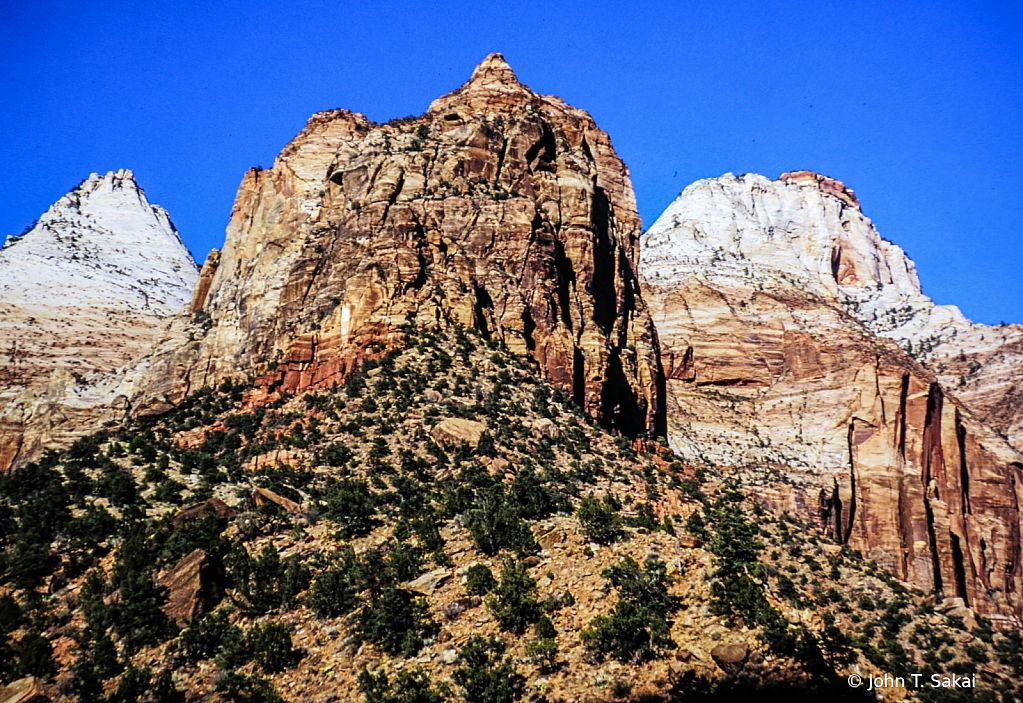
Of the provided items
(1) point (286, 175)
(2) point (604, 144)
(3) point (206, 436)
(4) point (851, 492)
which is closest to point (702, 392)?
(4) point (851, 492)

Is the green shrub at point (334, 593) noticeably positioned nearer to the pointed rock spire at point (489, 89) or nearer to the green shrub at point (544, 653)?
the green shrub at point (544, 653)

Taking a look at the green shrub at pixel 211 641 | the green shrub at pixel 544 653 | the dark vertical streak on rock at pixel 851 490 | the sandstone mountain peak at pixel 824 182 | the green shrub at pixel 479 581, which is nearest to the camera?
the green shrub at pixel 544 653

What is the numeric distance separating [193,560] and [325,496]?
7.06 meters

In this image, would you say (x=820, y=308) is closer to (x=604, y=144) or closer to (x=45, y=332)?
(x=604, y=144)

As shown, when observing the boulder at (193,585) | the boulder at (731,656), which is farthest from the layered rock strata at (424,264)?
the boulder at (731,656)

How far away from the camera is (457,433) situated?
3888cm

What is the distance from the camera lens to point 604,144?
7538 cm

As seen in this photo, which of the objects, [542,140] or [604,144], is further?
[604,144]

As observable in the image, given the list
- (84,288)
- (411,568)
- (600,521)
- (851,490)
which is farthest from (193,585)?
(84,288)

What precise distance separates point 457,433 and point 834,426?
64.9m

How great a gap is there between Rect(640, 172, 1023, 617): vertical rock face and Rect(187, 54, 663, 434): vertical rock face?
80.6 feet

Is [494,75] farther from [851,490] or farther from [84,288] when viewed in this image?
[84,288]

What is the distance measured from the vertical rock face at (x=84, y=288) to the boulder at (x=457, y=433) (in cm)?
5178

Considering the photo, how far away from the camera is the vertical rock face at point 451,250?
4903 centimetres
